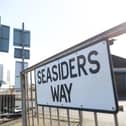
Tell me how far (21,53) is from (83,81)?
831cm

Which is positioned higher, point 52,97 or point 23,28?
point 23,28

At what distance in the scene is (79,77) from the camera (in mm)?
2545

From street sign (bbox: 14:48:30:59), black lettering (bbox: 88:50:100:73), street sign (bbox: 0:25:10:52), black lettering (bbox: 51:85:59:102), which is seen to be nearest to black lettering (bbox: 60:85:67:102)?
black lettering (bbox: 51:85:59:102)

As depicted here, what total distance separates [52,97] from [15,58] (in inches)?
292

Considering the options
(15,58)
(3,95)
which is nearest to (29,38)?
(15,58)

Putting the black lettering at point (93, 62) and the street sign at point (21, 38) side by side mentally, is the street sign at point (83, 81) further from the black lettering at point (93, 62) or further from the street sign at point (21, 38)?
the street sign at point (21, 38)

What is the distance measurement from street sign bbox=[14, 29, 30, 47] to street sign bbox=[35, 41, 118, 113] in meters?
7.54

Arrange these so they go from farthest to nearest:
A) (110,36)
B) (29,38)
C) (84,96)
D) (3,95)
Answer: (3,95) → (29,38) → (84,96) → (110,36)

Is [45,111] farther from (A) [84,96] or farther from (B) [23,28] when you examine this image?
(B) [23,28]

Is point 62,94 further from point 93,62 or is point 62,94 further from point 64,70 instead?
point 93,62

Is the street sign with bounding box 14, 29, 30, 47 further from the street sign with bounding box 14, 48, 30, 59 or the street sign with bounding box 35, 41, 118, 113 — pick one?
the street sign with bounding box 35, 41, 118, 113

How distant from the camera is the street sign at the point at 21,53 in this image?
10492 millimetres

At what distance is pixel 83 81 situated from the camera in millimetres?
2475

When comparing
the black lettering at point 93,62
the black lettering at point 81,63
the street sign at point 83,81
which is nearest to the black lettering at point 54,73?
the street sign at point 83,81
